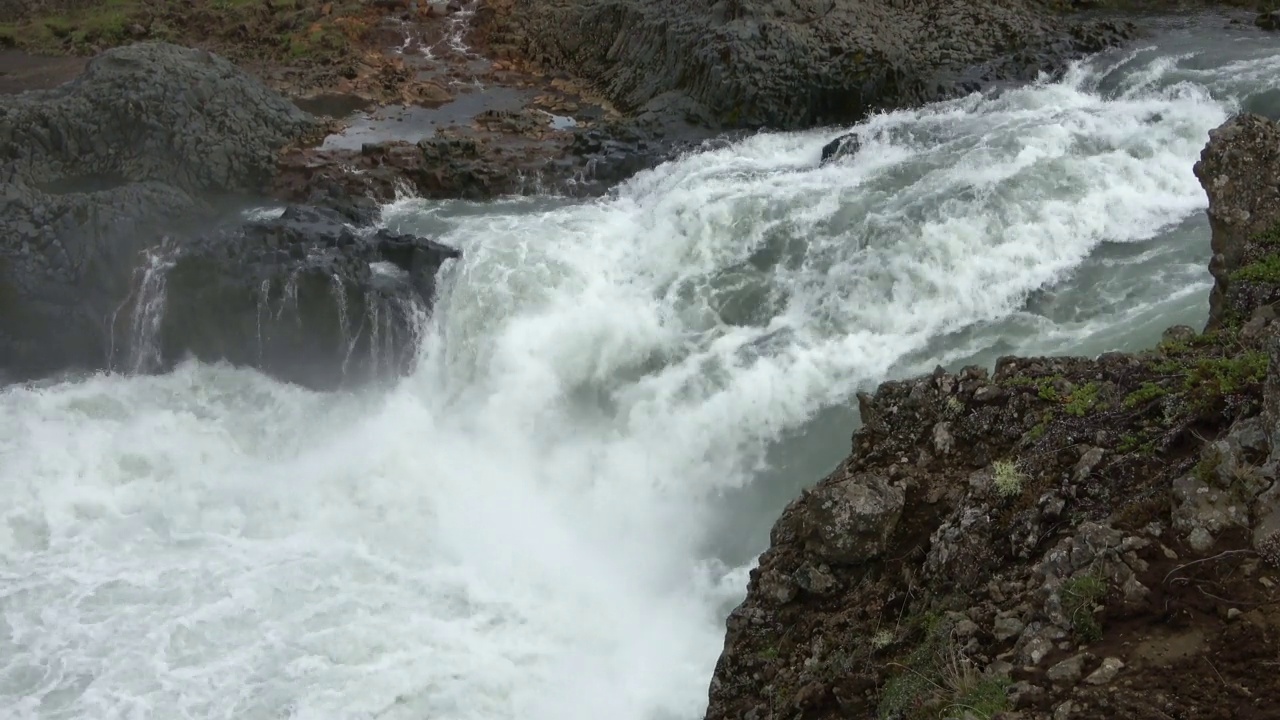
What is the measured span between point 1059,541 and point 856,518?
1.38 metres

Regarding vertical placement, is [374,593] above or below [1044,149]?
below

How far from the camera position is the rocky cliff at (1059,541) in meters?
5.11

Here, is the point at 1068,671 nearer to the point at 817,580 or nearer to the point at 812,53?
the point at 817,580

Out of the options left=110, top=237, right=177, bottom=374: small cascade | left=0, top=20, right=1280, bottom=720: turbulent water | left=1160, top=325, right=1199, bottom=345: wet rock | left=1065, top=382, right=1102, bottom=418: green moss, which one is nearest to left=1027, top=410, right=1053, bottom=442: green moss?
left=1065, top=382, right=1102, bottom=418: green moss

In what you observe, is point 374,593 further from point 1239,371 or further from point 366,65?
point 366,65

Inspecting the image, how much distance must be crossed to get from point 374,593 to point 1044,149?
40.3 feet

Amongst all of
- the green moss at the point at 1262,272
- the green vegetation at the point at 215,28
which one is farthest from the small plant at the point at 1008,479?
the green vegetation at the point at 215,28

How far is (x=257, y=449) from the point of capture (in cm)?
1475

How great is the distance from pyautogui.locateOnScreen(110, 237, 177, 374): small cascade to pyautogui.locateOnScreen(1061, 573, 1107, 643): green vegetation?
566 inches

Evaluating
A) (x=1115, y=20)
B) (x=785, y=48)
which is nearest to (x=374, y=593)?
(x=785, y=48)

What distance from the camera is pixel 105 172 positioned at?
19062 mm

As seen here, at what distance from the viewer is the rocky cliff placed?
5.11 meters

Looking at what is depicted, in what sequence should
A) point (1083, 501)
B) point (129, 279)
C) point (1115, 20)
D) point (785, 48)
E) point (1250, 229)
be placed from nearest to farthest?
point (1083, 501) < point (1250, 229) < point (129, 279) < point (785, 48) < point (1115, 20)

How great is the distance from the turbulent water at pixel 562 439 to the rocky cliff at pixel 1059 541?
3.73 metres
